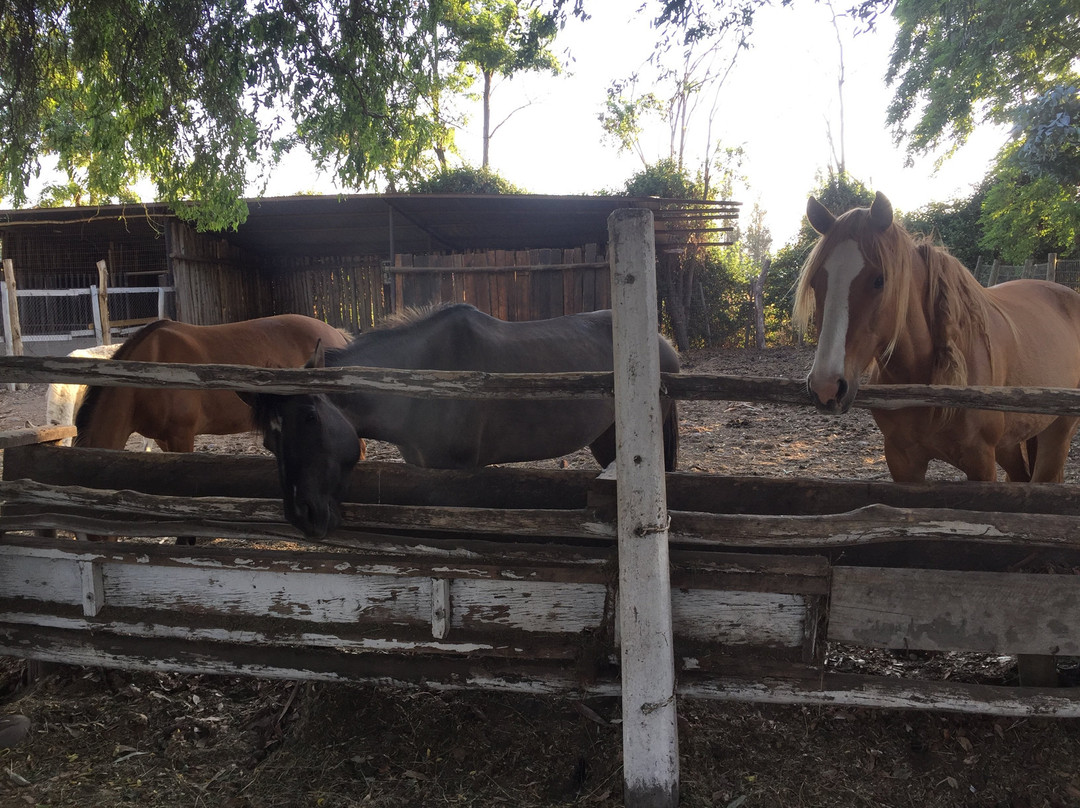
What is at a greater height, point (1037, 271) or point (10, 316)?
point (1037, 271)

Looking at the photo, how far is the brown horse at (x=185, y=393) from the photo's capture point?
15.3ft

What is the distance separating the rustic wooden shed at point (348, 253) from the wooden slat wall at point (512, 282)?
20 millimetres

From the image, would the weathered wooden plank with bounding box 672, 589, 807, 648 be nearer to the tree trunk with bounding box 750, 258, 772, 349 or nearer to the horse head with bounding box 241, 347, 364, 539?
the horse head with bounding box 241, 347, 364, 539

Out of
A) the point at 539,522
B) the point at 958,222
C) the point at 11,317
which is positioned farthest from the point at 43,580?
the point at 958,222

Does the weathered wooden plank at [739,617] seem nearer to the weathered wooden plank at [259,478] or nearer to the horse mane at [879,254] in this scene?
the weathered wooden plank at [259,478]

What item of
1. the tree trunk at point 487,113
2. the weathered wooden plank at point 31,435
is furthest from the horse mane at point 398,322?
the tree trunk at point 487,113

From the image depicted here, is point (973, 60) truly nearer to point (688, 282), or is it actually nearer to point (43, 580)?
point (688, 282)

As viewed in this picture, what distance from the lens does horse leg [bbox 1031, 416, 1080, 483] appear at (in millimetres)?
3971

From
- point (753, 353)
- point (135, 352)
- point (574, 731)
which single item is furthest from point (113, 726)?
point (753, 353)

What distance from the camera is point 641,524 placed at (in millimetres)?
2162

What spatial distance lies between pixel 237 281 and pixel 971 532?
58.1ft

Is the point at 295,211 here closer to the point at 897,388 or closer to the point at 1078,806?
the point at 897,388

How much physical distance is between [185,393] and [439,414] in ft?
10.0

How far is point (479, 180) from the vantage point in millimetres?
16469
